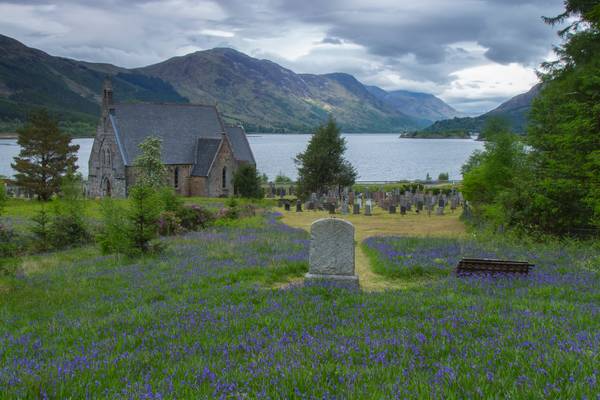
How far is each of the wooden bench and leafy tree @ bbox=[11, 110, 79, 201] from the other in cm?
4640

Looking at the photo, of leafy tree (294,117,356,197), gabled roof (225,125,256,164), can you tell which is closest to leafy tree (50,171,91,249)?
leafy tree (294,117,356,197)

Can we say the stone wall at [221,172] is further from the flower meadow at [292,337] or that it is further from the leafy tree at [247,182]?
the flower meadow at [292,337]

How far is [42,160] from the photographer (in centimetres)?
5125

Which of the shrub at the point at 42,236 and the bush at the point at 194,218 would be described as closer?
the shrub at the point at 42,236

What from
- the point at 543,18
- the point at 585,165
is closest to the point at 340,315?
the point at 585,165

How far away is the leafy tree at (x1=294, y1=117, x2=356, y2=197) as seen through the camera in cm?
4944

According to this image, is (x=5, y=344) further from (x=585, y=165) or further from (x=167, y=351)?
(x=585, y=165)

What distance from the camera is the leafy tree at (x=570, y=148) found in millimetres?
17906

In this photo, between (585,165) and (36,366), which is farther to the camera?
(585,165)

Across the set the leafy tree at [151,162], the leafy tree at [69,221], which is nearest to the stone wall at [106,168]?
the leafy tree at [151,162]

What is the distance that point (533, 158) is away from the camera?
21797 mm

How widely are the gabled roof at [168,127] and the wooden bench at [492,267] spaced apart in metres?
48.6

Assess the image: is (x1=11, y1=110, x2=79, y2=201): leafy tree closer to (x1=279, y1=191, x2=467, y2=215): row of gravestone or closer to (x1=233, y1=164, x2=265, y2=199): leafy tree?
(x1=233, y1=164, x2=265, y2=199): leafy tree

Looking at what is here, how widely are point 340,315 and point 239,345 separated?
224cm
